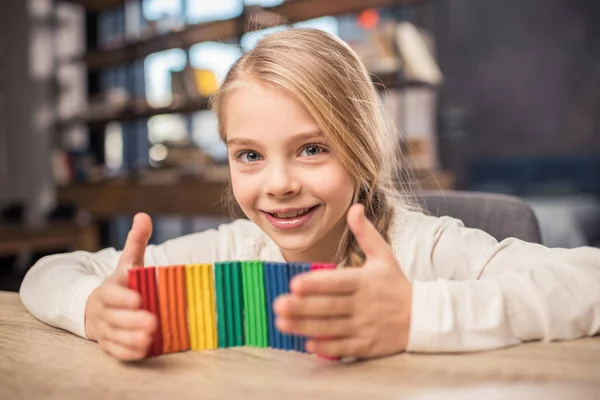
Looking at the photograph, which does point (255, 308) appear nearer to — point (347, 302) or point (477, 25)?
point (347, 302)

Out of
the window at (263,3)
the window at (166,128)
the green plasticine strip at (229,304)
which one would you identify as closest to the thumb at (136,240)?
the green plasticine strip at (229,304)

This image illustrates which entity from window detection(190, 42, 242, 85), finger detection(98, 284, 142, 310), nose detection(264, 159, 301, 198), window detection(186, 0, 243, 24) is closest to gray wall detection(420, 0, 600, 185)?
window detection(186, 0, 243, 24)

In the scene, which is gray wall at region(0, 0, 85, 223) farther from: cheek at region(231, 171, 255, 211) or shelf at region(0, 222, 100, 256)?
cheek at region(231, 171, 255, 211)

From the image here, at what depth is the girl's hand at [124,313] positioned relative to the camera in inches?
20.8

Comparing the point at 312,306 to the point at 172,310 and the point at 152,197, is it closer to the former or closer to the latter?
the point at 172,310

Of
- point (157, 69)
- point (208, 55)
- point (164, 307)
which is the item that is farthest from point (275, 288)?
point (157, 69)

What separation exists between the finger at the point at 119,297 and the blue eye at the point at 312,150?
0.31 m

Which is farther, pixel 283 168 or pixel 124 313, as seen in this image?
pixel 283 168

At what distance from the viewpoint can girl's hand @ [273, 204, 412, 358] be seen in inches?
19.0

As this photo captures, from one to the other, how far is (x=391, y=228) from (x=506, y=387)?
468 millimetres

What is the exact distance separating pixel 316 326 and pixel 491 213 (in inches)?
22.5

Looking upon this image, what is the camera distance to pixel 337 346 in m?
0.50

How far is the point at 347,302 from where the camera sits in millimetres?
502

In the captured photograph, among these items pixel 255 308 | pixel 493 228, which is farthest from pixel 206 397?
pixel 493 228
